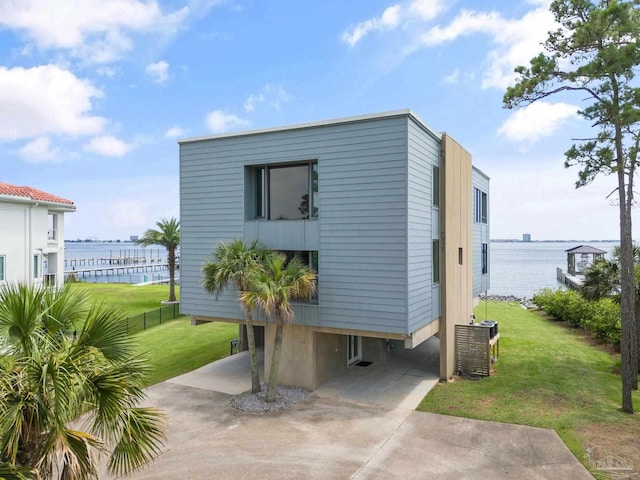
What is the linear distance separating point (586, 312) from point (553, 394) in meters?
12.2

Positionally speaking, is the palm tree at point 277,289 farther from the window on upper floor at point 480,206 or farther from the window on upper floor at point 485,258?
the window on upper floor at point 485,258

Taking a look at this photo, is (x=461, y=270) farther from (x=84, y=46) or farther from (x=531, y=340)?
(x=84, y=46)

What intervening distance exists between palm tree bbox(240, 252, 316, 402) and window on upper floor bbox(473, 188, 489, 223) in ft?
33.7

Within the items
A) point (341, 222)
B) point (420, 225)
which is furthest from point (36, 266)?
point (420, 225)

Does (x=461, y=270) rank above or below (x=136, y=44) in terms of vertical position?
below

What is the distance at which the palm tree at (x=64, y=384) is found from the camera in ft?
14.2

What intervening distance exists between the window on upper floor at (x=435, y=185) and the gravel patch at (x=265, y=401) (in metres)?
7.01

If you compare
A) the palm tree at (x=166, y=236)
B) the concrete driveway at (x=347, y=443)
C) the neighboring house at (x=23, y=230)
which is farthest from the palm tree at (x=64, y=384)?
the palm tree at (x=166, y=236)

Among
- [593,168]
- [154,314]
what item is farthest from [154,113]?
[593,168]

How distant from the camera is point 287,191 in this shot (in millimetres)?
13383

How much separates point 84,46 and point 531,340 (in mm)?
22982

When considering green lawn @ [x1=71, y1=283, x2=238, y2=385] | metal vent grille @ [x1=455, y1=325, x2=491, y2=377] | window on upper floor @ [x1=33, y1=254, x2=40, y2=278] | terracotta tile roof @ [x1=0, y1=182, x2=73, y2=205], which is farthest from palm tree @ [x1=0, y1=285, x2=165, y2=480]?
window on upper floor @ [x1=33, y1=254, x2=40, y2=278]

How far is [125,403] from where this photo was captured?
197 inches

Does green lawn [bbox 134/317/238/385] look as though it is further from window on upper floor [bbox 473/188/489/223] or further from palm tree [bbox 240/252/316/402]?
Answer: window on upper floor [bbox 473/188/489/223]
